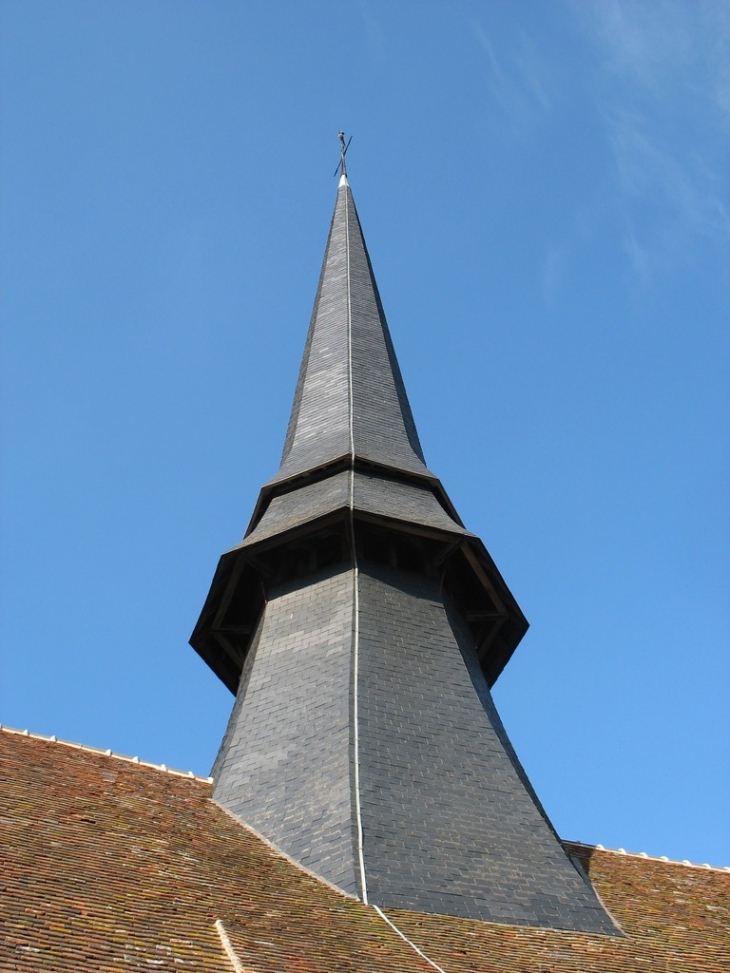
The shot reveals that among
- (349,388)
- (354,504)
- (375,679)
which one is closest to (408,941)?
(375,679)

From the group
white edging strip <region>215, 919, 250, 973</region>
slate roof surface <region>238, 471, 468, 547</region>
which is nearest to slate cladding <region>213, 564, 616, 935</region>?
slate roof surface <region>238, 471, 468, 547</region>

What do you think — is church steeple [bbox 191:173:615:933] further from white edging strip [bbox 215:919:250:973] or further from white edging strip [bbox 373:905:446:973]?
white edging strip [bbox 215:919:250:973]

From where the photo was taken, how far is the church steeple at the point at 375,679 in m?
11.0

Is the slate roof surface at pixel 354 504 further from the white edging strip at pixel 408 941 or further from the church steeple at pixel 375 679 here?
the white edging strip at pixel 408 941

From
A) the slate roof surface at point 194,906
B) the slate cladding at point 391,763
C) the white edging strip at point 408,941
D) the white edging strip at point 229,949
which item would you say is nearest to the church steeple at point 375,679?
the slate cladding at point 391,763

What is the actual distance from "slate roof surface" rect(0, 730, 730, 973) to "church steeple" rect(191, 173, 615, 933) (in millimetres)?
428

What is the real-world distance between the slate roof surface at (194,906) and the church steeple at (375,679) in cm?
43

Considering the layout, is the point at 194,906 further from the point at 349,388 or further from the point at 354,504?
the point at 349,388

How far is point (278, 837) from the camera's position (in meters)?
11.4

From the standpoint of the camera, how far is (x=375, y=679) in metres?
13.2

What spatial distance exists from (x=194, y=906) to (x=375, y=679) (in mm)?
4552

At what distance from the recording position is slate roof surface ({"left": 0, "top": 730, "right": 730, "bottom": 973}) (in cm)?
798

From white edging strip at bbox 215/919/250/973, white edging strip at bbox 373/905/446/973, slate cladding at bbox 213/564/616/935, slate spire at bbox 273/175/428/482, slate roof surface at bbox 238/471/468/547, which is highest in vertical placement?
→ slate spire at bbox 273/175/428/482

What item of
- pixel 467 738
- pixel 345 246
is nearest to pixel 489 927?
pixel 467 738
